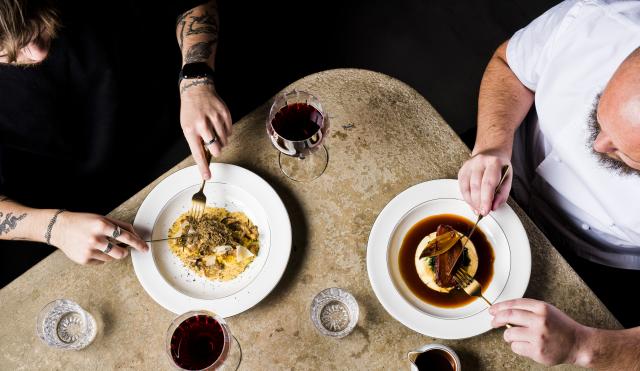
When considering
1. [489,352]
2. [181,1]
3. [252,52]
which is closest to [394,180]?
[489,352]

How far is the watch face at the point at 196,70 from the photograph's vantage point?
181cm

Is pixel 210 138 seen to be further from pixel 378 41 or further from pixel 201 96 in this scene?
pixel 378 41

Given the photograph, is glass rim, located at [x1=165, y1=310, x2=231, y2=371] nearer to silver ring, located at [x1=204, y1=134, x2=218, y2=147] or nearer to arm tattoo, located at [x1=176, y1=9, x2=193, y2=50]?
silver ring, located at [x1=204, y1=134, x2=218, y2=147]

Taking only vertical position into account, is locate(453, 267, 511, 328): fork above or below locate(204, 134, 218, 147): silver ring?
below

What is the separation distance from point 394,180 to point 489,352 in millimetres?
648

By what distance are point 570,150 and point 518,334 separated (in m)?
0.67

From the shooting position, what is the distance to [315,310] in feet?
5.11

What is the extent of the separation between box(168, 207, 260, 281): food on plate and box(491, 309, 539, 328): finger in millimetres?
808

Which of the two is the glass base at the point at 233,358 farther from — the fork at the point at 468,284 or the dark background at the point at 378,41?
the dark background at the point at 378,41

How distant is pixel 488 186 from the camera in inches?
59.8

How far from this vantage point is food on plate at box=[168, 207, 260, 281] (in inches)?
63.0

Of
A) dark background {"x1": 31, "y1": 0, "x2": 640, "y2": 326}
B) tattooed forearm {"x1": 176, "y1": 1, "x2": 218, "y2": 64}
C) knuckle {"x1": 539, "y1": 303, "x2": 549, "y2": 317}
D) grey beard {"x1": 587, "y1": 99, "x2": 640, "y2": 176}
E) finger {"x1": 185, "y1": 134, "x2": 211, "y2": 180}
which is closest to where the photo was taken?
knuckle {"x1": 539, "y1": 303, "x2": 549, "y2": 317}

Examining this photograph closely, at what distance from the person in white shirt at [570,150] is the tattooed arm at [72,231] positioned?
1.17 metres

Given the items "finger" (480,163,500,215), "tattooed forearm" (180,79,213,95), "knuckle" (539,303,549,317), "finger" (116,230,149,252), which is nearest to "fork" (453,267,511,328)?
"knuckle" (539,303,549,317)
